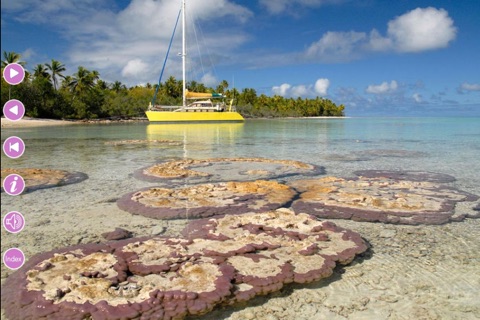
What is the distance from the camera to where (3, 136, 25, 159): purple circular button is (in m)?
1.61

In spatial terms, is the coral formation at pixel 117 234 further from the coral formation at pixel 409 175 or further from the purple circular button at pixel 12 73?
the coral formation at pixel 409 175

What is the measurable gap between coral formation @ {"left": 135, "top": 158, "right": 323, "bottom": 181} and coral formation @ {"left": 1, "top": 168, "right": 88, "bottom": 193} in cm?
170

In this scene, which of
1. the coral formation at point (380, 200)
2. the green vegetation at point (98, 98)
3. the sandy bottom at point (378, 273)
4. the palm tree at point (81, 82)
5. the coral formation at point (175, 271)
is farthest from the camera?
the palm tree at point (81, 82)

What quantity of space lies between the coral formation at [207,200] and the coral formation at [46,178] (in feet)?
8.21

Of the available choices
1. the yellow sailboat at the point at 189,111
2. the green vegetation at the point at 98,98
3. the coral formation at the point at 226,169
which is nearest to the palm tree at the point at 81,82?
the green vegetation at the point at 98,98

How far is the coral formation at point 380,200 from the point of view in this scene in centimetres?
664

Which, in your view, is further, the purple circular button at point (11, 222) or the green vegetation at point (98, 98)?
the green vegetation at point (98, 98)

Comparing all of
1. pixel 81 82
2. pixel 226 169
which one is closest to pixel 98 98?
pixel 81 82

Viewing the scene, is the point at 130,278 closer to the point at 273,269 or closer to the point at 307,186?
the point at 273,269

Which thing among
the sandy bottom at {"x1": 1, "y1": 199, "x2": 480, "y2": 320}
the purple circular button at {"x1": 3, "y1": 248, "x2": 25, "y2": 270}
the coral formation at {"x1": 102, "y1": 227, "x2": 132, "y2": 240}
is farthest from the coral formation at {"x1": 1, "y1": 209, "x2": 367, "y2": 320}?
the purple circular button at {"x1": 3, "y1": 248, "x2": 25, "y2": 270}

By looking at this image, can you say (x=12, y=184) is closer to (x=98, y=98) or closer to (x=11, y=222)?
(x=11, y=222)

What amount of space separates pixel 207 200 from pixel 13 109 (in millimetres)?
5894

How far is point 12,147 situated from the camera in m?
1.64

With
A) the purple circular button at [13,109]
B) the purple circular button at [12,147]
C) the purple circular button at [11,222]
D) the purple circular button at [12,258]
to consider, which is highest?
the purple circular button at [13,109]
